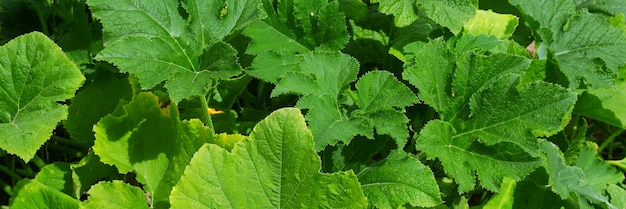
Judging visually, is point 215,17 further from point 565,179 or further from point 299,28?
point 565,179

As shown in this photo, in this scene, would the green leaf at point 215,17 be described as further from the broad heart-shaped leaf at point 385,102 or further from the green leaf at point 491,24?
the green leaf at point 491,24

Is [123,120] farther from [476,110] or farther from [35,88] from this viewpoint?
[476,110]

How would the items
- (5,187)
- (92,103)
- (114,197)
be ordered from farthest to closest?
(5,187)
(92,103)
(114,197)

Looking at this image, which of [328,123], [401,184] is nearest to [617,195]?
[401,184]

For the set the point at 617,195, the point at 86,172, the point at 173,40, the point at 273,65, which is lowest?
the point at 617,195

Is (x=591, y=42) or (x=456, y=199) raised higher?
(x=591, y=42)

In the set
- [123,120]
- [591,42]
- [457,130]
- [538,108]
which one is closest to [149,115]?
[123,120]

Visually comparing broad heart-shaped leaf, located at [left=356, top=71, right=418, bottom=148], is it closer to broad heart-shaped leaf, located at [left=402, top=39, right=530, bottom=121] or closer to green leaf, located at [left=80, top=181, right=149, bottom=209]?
broad heart-shaped leaf, located at [left=402, top=39, right=530, bottom=121]

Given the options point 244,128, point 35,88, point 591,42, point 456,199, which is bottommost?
point 456,199
